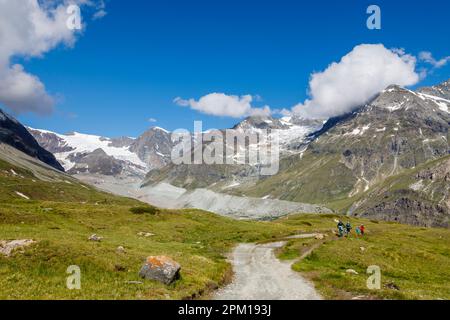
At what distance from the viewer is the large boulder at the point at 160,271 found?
32.7 m

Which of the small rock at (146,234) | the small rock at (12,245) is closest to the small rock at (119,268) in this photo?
the small rock at (12,245)

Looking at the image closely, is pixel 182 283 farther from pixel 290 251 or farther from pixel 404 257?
pixel 404 257

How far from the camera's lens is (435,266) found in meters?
60.2

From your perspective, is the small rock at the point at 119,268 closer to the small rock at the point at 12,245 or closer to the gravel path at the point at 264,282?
the gravel path at the point at 264,282

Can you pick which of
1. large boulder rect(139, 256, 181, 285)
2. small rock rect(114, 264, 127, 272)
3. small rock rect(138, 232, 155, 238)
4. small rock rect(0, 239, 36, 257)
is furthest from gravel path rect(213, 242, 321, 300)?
small rock rect(138, 232, 155, 238)

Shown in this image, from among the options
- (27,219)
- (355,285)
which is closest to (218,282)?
(355,285)

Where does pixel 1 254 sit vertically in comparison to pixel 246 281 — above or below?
above

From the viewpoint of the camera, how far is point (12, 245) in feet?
122

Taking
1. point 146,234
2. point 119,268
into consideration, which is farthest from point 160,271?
point 146,234

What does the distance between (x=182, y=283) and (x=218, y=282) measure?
205 inches

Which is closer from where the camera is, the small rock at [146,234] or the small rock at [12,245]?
the small rock at [12,245]

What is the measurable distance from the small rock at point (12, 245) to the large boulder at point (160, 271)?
11393 millimetres

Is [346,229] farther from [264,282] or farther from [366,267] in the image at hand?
[264,282]

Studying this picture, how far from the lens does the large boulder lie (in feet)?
107
